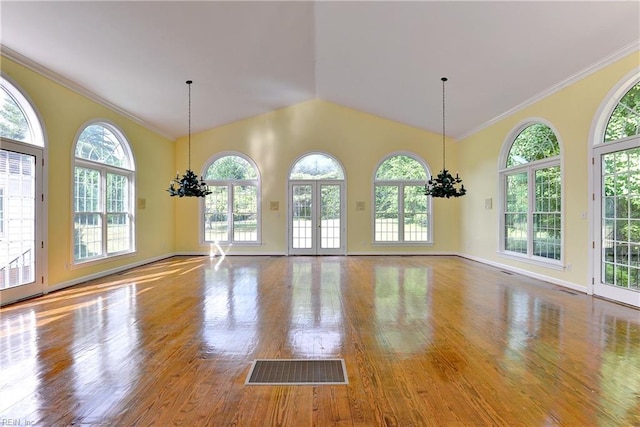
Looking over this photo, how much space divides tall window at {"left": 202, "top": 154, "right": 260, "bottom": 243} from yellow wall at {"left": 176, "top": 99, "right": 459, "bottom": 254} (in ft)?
0.81

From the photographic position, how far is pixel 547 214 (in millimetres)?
5688

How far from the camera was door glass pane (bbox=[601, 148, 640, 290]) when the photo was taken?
414cm

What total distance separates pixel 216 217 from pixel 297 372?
23.6ft

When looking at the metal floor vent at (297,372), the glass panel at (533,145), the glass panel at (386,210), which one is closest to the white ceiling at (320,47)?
the glass panel at (533,145)

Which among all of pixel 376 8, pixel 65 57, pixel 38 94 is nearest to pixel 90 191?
pixel 38 94

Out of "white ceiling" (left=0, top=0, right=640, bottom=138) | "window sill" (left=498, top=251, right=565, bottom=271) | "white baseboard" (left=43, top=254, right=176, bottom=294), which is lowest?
"white baseboard" (left=43, top=254, right=176, bottom=294)

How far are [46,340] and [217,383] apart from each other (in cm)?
191

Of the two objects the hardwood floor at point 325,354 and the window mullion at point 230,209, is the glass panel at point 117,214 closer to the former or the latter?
the hardwood floor at point 325,354

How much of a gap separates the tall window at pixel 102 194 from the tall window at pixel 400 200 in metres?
5.81

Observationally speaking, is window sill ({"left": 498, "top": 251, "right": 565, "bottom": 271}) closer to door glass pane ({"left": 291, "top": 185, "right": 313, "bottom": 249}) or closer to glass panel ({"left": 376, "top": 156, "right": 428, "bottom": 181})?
glass panel ({"left": 376, "top": 156, "right": 428, "bottom": 181})

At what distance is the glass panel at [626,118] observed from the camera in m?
4.11

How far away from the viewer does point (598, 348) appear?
2.83m

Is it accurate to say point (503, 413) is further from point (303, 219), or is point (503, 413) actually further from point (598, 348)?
point (303, 219)

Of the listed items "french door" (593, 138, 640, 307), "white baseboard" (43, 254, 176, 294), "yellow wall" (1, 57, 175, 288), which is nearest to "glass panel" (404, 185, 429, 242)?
"french door" (593, 138, 640, 307)
